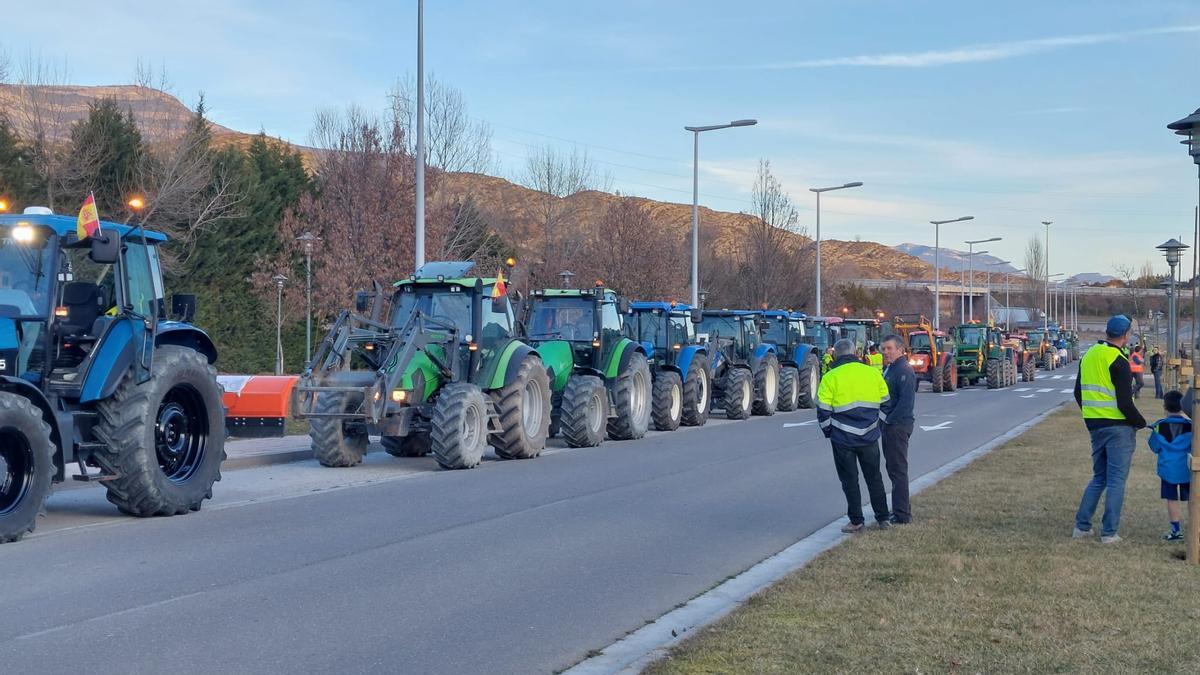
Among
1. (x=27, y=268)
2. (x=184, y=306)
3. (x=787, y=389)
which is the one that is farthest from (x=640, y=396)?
(x=27, y=268)

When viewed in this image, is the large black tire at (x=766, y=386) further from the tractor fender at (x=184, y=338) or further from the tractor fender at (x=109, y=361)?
the tractor fender at (x=109, y=361)

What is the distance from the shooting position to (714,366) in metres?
28.9

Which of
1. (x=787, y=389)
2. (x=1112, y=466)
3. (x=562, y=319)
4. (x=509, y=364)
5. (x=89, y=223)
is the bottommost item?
(x=787, y=389)

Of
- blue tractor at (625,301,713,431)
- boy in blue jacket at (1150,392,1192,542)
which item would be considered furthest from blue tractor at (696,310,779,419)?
boy in blue jacket at (1150,392,1192,542)

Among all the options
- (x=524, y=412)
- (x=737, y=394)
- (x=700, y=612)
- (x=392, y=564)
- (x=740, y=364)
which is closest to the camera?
(x=700, y=612)

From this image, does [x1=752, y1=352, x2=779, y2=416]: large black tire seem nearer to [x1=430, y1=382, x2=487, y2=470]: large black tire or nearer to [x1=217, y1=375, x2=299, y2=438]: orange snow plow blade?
[x1=217, y1=375, x2=299, y2=438]: orange snow plow blade

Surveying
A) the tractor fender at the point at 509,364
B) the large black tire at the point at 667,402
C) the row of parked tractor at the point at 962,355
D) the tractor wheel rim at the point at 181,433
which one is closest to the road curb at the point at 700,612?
the tractor wheel rim at the point at 181,433

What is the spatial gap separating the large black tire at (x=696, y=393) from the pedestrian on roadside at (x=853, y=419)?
14346 millimetres

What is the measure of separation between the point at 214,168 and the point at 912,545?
34.3 m

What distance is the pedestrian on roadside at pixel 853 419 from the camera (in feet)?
37.2

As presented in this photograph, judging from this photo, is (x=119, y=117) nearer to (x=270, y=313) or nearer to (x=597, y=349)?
(x=270, y=313)

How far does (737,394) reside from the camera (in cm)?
2872

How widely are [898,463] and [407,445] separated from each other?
872cm

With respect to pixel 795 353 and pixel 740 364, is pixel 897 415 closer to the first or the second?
pixel 740 364
